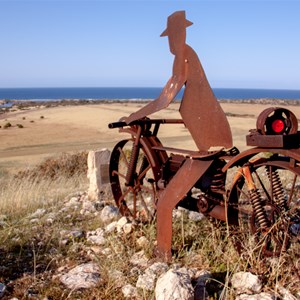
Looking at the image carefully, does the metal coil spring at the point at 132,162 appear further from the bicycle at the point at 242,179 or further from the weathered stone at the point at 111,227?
the weathered stone at the point at 111,227

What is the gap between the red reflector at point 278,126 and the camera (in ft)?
12.6

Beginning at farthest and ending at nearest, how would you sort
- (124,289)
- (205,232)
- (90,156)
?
(90,156) → (205,232) → (124,289)

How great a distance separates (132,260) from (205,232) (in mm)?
1072

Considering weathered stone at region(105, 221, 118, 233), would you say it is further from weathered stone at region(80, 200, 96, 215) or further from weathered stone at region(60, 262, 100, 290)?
weathered stone at region(80, 200, 96, 215)

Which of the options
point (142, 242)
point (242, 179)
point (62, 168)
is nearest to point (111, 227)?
point (142, 242)

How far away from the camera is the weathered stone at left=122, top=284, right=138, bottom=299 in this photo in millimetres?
3683

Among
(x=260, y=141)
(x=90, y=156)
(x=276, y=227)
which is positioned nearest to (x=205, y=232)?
(x=276, y=227)

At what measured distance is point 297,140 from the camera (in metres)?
3.80

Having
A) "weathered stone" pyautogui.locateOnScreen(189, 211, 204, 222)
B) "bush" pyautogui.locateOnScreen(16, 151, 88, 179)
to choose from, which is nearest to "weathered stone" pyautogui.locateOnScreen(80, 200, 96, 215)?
"weathered stone" pyautogui.locateOnScreen(189, 211, 204, 222)

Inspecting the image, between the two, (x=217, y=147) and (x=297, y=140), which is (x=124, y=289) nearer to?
(x=217, y=147)

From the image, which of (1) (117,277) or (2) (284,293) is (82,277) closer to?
(1) (117,277)

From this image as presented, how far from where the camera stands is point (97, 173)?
26.6 ft

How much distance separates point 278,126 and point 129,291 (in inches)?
80.5

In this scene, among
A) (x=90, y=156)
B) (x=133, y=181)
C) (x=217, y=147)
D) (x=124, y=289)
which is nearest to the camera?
(x=124, y=289)
